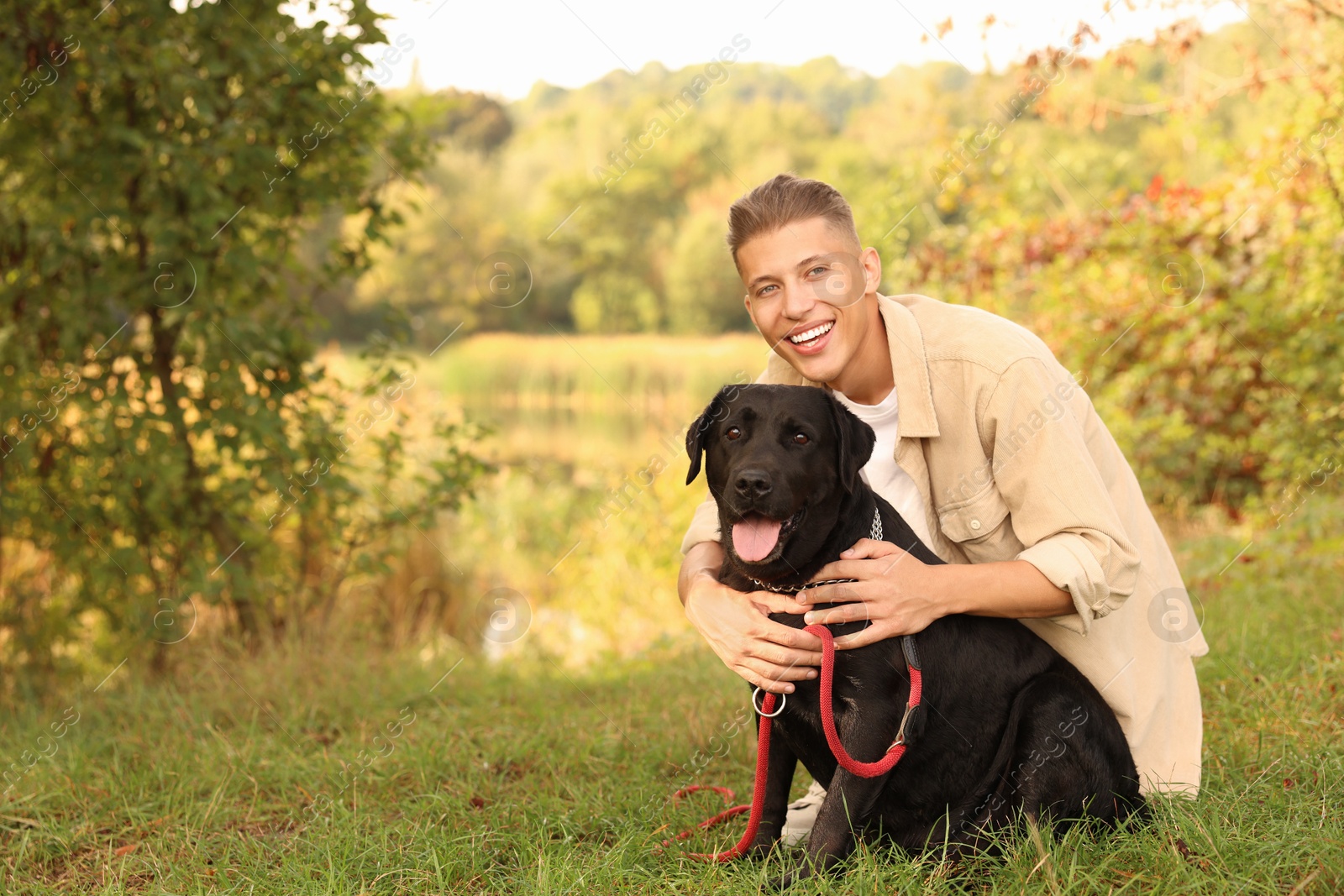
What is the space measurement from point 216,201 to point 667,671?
10.0ft

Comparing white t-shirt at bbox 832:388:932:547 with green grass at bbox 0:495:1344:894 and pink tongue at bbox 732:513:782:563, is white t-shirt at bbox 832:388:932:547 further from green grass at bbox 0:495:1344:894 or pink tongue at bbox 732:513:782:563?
green grass at bbox 0:495:1344:894

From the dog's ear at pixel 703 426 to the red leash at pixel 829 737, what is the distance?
0.63 m

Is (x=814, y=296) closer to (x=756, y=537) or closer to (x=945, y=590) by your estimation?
(x=756, y=537)

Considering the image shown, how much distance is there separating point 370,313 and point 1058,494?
16.8ft

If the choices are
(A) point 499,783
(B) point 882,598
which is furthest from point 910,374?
Result: (A) point 499,783

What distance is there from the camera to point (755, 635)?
2391mm

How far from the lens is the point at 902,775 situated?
2355 millimetres

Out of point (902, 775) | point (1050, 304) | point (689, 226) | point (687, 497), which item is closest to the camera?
point (902, 775)

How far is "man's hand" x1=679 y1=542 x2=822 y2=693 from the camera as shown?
2.30 m

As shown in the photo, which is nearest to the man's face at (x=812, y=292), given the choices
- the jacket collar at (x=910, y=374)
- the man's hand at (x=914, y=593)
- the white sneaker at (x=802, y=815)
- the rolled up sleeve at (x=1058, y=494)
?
the jacket collar at (x=910, y=374)

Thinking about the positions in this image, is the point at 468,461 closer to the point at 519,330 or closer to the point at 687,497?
the point at 687,497

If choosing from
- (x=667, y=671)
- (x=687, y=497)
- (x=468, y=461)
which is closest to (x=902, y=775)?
(x=667, y=671)

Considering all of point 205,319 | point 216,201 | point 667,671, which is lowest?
point 667,671

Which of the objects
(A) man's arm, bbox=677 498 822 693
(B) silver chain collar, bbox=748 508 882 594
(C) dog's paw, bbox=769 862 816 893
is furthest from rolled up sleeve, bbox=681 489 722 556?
(C) dog's paw, bbox=769 862 816 893
